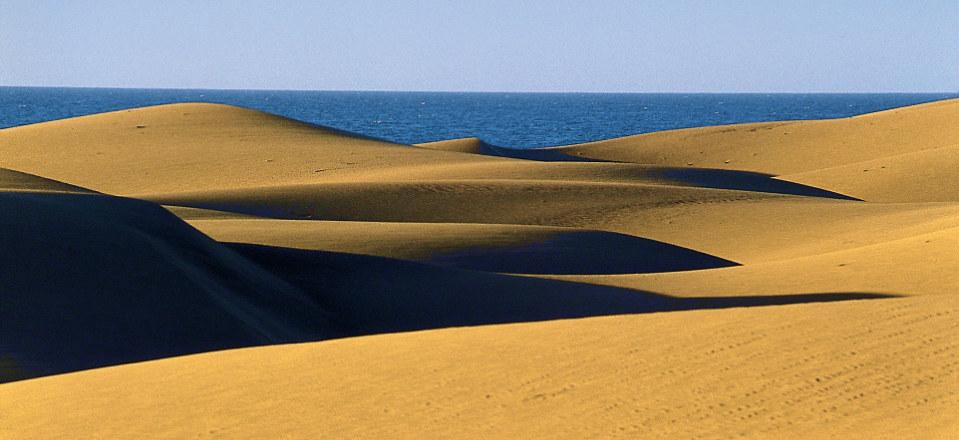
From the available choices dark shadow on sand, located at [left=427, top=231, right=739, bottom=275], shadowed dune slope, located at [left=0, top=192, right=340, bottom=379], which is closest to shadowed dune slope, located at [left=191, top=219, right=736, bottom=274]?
dark shadow on sand, located at [left=427, top=231, right=739, bottom=275]

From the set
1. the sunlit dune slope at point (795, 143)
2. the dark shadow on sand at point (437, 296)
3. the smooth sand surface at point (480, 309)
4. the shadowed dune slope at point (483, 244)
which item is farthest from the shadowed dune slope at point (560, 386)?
the sunlit dune slope at point (795, 143)

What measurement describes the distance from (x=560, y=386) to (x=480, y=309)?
7.24 metres

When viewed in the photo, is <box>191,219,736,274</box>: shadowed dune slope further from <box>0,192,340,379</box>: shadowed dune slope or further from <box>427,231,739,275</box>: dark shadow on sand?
<box>0,192,340,379</box>: shadowed dune slope

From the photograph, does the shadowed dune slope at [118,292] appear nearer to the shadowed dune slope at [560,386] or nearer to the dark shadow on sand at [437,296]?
the dark shadow on sand at [437,296]

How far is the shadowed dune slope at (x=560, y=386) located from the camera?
587 cm

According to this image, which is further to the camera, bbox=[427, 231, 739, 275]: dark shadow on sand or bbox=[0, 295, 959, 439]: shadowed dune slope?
bbox=[427, 231, 739, 275]: dark shadow on sand

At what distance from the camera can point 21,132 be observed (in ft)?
130

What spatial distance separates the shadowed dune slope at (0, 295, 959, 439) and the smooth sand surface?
0.02m

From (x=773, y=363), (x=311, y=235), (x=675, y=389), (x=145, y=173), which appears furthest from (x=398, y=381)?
(x=145, y=173)

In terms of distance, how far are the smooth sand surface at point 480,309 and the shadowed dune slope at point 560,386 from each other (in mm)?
21

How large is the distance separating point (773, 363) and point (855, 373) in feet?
1.39

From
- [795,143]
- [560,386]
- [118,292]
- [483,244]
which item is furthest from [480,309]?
[795,143]

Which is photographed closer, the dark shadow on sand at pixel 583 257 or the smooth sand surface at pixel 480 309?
the smooth sand surface at pixel 480 309

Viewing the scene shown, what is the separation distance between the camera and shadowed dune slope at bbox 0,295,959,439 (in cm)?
587
